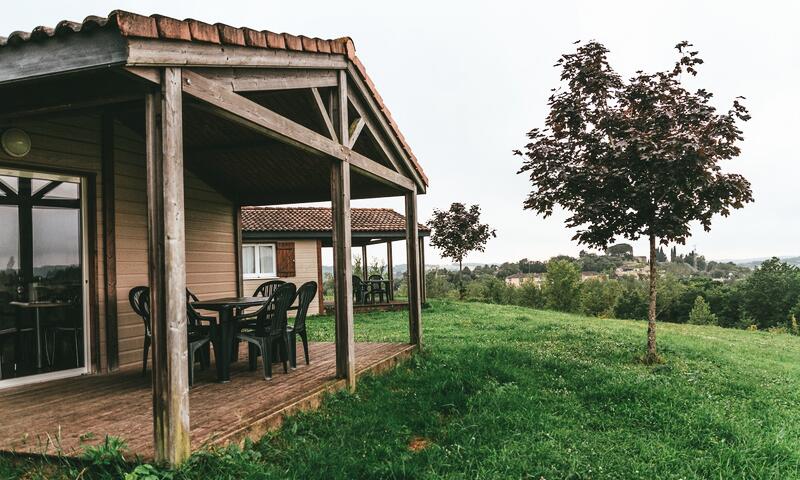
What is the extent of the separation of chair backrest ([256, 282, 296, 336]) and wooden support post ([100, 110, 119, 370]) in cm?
179

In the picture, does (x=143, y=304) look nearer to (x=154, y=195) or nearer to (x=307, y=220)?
(x=154, y=195)

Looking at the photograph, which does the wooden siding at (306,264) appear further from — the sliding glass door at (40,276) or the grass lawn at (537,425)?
the sliding glass door at (40,276)

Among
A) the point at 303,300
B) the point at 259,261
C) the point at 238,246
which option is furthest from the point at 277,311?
the point at 259,261

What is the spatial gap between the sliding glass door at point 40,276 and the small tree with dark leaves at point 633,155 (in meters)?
6.12

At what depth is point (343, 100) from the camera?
5.24 metres

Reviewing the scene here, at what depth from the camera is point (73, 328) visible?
5414mm

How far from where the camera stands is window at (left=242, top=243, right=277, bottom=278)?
1542 centimetres

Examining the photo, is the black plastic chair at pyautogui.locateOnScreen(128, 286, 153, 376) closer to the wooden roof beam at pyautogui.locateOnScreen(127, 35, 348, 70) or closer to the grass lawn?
the grass lawn

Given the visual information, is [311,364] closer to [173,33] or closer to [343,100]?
[343,100]

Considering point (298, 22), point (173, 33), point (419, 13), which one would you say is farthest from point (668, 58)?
point (298, 22)

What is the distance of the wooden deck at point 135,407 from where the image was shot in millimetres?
3250

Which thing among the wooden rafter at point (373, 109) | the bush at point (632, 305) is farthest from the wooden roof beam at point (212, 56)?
the bush at point (632, 305)

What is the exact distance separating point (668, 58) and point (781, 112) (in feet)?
50.5

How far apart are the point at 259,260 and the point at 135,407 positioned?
11804mm
